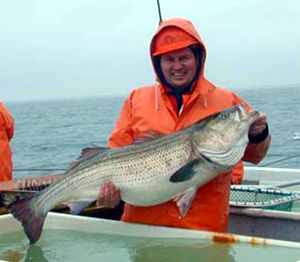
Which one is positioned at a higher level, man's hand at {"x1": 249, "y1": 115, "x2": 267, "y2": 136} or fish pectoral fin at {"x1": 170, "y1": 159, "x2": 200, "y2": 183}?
man's hand at {"x1": 249, "y1": 115, "x2": 267, "y2": 136}

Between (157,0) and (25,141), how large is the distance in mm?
29414

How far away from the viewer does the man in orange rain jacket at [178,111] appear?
4887mm

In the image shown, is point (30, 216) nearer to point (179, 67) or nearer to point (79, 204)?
point (79, 204)

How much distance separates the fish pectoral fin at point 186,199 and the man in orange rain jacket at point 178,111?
0.45 ft

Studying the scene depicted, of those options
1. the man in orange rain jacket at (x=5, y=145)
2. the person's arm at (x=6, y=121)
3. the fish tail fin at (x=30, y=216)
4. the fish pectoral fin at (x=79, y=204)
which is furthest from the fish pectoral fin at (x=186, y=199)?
the person's arm at (x=6, y=121)

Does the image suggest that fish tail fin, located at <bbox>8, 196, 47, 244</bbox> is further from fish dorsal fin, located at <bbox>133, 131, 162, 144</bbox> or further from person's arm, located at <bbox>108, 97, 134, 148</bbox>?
fish dorsal fin, located at <bbox>133, 131, 162, 144</bbox>

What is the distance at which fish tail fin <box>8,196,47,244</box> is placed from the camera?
4.91 m

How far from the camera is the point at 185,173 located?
4609 mm

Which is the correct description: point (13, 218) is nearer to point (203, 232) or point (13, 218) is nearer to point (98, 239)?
point (98, 239)

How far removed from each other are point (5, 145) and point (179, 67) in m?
→ 2.82

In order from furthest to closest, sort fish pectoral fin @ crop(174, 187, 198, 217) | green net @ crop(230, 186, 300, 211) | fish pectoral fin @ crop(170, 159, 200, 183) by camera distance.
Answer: green net @ crop(230, 186, 300, 211)
fish pectoral fin @ crop(174, 187, 198, 217)
fish pectoral fin @ crop(170, 159, 200, 183)

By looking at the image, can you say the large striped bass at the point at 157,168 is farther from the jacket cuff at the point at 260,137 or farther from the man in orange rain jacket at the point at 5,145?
the man in orange rain jacket at the point at 5,145

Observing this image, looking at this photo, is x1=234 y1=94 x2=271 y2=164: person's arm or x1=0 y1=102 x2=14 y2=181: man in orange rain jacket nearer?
x1=234 y1=94 x2=271 y2=164: person's arm

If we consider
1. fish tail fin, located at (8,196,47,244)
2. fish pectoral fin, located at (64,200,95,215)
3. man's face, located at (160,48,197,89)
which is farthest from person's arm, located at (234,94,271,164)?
fish tail fin, located at (8,196,47,244)
